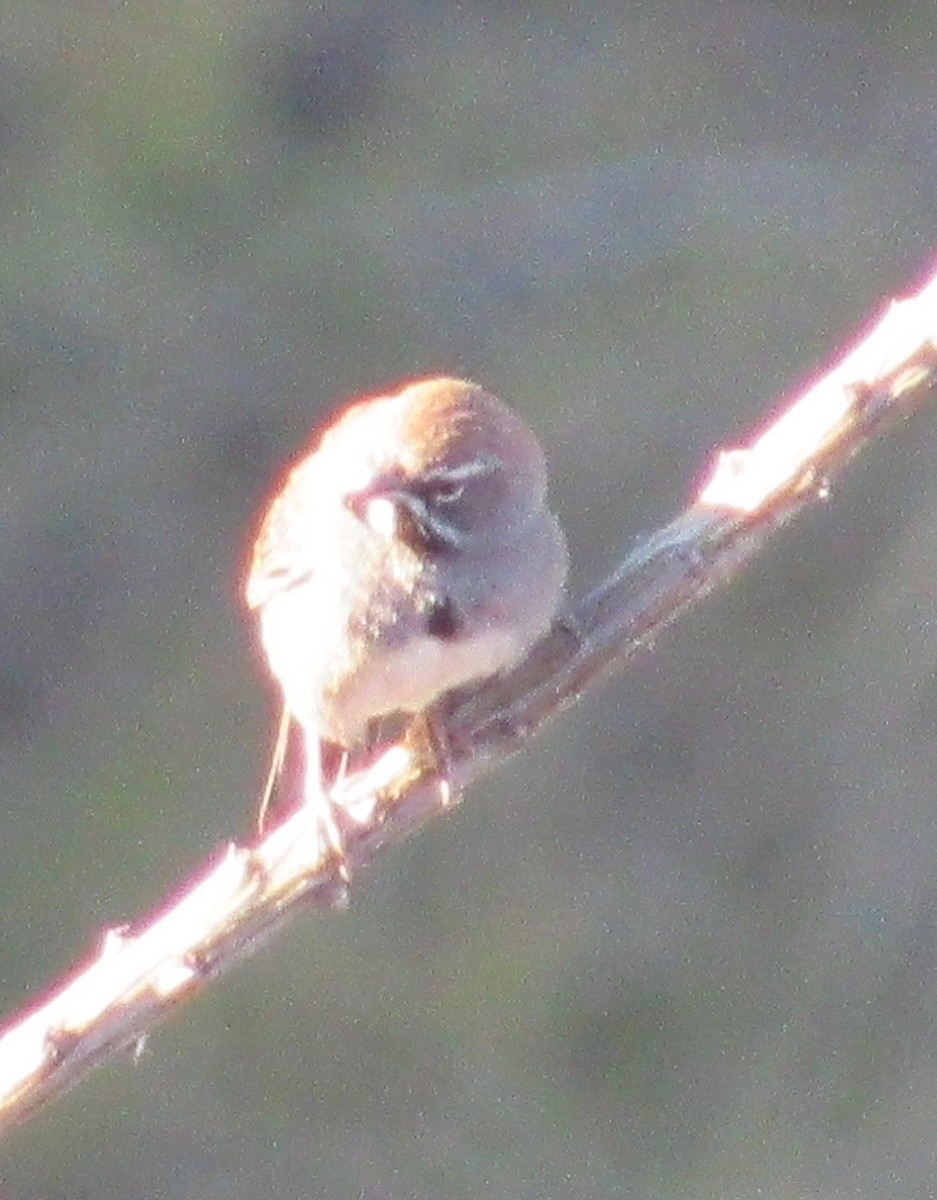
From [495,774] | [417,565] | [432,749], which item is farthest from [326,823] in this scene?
[495,774]

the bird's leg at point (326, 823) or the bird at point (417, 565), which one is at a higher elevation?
the bird at point (417, 565)

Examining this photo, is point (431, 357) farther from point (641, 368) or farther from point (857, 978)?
point (857, 978)

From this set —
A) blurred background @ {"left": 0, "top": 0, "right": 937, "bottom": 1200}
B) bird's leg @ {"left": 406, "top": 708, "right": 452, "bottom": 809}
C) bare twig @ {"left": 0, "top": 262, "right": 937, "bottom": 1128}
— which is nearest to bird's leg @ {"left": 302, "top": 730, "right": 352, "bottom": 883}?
bare twig @ {"left": 0, "top": 262, "right": 937, "bottom": 1128}

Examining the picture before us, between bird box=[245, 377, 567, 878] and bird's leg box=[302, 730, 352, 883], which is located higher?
bird box=[245, 377, 567, 878]

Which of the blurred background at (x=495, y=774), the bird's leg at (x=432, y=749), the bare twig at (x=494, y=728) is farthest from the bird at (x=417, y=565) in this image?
the blurred background at (x=495, y=774)

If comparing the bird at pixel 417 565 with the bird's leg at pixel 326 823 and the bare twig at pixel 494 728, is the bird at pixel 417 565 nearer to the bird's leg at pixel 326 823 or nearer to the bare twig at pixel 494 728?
the bird's leg at pixel 326 823

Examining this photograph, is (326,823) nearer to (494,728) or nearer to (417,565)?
(494,728)

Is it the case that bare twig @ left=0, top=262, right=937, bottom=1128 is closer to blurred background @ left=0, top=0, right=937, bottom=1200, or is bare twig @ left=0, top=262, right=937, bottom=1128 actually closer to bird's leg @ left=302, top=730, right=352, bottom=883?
bird's leg @ left=302, top=730, right=352, bottom=883
